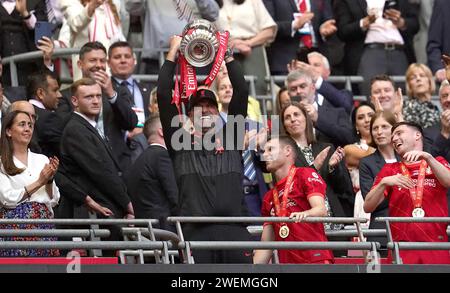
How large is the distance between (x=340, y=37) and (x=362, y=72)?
60cm

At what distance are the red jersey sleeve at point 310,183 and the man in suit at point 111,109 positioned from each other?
133 inches

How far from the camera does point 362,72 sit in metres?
22.0

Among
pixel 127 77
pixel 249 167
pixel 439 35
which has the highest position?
pixel 439 35

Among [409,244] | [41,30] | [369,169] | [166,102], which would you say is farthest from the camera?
[41,30]

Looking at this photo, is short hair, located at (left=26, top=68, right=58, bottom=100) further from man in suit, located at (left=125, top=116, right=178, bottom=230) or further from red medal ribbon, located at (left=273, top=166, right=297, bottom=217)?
red medal ribbon, located at (left=273, top=166, right=297, bottom=217)

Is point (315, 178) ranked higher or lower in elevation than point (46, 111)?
lower

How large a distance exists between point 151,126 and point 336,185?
2140 mm

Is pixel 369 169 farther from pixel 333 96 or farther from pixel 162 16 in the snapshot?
pixel 162 16

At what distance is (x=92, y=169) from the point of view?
17047mm

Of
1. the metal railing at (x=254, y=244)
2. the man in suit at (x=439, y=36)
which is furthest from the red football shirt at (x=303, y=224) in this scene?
the man in suit at (x=439, y=36)

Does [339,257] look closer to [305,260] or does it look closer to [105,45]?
[305,260]

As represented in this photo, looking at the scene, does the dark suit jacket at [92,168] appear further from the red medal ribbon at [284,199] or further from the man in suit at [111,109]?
the red medal ribbon at [284,199]

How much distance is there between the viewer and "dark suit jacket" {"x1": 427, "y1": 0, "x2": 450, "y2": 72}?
21812 millimetres

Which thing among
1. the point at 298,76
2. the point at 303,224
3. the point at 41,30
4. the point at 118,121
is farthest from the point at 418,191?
the point at 41,30
